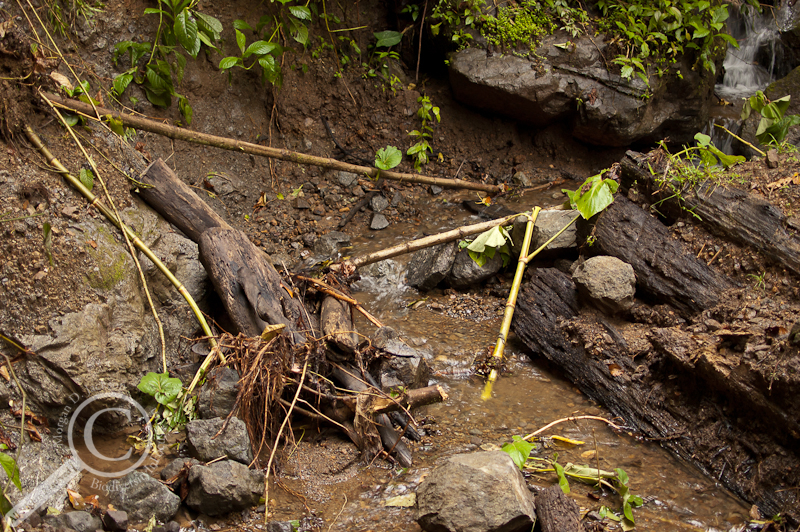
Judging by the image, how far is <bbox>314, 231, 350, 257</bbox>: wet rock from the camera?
5.67 meters

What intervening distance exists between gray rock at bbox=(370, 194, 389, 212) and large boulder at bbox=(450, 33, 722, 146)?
1.82m

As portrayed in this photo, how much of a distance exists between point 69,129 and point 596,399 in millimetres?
4329

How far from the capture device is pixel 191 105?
5609 millimetres

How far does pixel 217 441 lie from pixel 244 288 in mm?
1153

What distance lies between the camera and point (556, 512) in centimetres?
248

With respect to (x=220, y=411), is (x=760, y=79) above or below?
above

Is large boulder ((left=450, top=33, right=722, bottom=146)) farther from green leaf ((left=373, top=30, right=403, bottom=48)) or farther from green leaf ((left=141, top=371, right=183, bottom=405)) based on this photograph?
green leaf ((left=141, top=371, right=183, bottom=405))

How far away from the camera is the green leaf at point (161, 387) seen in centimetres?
318

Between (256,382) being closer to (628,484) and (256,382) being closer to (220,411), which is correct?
(220,411)

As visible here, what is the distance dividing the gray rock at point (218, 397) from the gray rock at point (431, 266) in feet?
8.11

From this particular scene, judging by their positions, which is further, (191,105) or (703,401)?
(191,105)

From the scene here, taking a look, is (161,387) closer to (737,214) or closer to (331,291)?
(331,291)

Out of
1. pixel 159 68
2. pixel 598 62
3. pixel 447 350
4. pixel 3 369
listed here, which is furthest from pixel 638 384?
pixel 159 68

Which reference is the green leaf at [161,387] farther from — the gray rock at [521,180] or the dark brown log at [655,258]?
the gray rock at [521,180]
